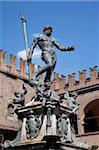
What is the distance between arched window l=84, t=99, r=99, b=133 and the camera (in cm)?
3164

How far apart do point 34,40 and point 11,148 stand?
266 centimetres

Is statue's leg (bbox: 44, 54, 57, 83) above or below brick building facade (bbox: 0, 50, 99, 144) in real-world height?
below

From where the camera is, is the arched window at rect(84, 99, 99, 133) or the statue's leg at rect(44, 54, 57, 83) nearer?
the statue's leg at rect(44, 54, 57, 83)

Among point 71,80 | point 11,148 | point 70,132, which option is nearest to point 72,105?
point 70,132

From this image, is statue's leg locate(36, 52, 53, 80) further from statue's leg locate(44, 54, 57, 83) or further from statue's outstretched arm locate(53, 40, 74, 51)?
statue's outstretched arm locate(53, 40, 74, 51)

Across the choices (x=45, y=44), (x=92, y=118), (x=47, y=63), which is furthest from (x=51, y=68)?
(x=92, y=118)

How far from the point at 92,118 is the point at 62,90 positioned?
11.4 feet

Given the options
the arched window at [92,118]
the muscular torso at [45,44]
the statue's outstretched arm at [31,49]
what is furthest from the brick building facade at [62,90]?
the muscular torso at [45,44]

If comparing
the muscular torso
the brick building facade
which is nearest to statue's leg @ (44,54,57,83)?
the muscular torso

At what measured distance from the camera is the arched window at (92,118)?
31.6 meters

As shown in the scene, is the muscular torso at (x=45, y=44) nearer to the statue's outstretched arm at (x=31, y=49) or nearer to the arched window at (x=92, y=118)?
the statue's outstretched arm at (x=31, y=49)

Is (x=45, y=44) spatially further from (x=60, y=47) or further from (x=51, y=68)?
Answer: (x=51, y=68)

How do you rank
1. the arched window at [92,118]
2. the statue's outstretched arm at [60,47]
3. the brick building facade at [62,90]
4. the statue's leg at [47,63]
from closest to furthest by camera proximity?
the statue's leg at [47,63]
the statue's outstretched arm at [60,47]
the brick building facade at [62,90]
the arched window at [92,118]

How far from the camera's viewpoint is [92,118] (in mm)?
32125
